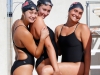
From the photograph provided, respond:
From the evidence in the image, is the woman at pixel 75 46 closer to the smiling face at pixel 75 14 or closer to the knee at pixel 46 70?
the smiling face at pixel 75 14

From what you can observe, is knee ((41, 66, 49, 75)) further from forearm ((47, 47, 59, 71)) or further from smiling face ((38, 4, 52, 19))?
smiling face ((38, 4, 52, 19))

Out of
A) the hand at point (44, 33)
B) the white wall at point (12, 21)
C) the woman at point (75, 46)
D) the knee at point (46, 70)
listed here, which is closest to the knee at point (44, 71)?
the knee at point (46, 70)

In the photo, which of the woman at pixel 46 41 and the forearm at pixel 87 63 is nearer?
the woman at pixel 46 41

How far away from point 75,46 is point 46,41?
32cm

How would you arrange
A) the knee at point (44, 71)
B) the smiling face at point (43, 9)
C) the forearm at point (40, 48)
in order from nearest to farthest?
the knee at point (44, 71) → the forearm at point (40, 48) → the smiling face at point (43, 9)

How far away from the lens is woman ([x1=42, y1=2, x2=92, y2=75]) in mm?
2705

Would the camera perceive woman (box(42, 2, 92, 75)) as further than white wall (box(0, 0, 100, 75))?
No

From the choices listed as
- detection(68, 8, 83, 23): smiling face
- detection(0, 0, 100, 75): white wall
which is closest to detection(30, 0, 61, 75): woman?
detection(68, 8, 83, 23): smiling face

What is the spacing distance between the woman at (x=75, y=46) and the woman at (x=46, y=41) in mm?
93

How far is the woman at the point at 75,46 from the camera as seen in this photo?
106 inches

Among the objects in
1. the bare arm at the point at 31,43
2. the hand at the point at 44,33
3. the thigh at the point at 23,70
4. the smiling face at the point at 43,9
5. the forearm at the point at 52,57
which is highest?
the smiling face at the point at 43,9

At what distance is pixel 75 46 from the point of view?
2775 mm

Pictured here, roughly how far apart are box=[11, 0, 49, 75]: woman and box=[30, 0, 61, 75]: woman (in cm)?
5
